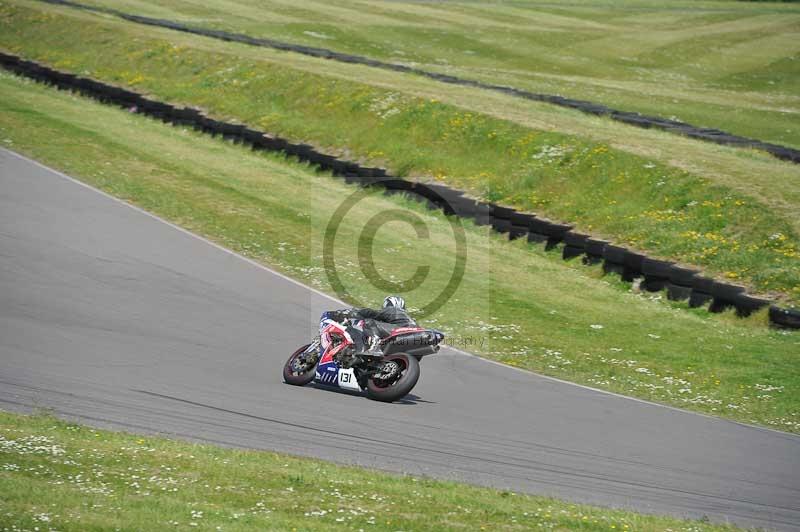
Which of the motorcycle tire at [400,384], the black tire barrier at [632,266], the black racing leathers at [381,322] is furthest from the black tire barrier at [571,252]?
the motorcycle tire at [400,384]

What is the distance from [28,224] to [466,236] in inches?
375

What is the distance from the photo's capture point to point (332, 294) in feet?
58.4

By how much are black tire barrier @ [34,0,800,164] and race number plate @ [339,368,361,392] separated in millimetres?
17001

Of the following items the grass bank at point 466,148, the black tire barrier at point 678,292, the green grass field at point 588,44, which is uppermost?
the green grass field at point 588,44

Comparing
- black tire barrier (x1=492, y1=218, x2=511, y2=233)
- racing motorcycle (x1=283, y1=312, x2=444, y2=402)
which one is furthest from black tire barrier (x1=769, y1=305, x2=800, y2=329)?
racing motorcycle (x1=283, y1=312, x2=444, y2=402)

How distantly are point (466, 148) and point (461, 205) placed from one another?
424 cm

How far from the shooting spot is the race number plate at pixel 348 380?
12.6 metres

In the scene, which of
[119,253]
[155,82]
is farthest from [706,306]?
[155,82]

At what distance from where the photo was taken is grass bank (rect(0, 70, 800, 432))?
1480cm

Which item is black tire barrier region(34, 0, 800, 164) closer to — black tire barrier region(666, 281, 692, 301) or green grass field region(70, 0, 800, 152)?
green grass field region(70, 0, 800, 152)

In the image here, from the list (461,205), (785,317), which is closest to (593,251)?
(461,205)

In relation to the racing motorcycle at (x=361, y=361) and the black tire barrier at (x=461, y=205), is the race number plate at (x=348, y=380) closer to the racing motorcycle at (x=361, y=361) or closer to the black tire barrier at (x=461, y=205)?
the racing motorcycle at (x=361, y=361)

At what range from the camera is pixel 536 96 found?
109 feet

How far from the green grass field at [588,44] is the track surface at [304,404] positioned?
22.1 meters
